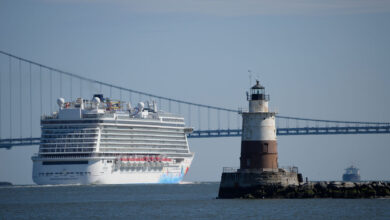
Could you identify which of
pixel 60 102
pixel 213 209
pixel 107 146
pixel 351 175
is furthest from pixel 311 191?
pixel 351 175

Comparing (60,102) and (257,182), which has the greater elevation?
(60,102)

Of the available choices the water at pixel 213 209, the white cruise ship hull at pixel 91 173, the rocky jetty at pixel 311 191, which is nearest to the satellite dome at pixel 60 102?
the white cruise ship hull at pixel 91 173

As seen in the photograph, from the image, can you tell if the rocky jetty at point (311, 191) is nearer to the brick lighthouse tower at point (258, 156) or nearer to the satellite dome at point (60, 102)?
the brick lighthouse tower at point (258, 156)

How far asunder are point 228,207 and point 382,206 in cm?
549

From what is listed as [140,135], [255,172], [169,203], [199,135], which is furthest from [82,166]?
[255,172]

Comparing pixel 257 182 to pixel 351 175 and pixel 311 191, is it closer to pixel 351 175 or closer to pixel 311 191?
pixel 311 191

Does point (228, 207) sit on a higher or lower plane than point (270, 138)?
lower

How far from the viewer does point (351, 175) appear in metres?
118

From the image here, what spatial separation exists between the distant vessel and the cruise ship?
34003 millimetres

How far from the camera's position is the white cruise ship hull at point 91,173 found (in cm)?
7431

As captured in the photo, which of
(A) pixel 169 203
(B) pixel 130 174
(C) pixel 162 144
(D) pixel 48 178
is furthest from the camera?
(C) pixel 162 144

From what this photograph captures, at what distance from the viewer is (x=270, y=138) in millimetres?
40219

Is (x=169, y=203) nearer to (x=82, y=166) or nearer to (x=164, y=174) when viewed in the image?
(x=82, y=166)

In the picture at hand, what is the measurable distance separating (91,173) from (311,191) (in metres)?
36.2
